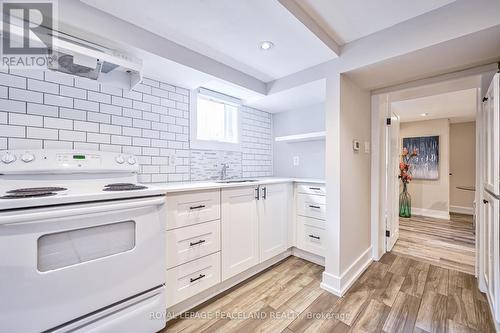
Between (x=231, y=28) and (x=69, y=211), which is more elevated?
(x=231, y=28)

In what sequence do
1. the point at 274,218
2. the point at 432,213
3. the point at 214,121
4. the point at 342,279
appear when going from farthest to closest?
the point at 432,213 < the point at 214,121 < the point at 274,218 < the point at 342,279

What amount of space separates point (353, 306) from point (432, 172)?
14.0 ft

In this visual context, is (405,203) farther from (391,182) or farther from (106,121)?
(106,121)

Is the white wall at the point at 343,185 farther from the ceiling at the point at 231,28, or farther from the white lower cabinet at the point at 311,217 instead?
the ceiling at the point at 231,28

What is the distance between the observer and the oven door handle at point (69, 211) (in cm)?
92

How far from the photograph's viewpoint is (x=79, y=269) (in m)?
1.08

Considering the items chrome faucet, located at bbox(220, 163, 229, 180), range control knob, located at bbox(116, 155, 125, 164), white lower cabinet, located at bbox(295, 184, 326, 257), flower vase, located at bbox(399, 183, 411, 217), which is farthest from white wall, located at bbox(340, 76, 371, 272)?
flower vase, located at bbox(399, 183, 411, 217)

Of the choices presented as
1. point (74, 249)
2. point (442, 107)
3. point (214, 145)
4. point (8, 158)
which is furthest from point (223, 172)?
point (442, 107)

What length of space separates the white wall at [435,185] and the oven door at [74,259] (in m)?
5.44

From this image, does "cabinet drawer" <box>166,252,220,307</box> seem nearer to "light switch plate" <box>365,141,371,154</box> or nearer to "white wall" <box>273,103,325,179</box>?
"white wall" <box>273,103,325,179</box>

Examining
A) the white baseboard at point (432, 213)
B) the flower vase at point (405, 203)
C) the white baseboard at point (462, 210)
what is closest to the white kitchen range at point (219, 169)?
the flower vase at point (405, 203)

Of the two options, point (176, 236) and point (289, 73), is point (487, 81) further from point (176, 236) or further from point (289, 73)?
point (176, 236)

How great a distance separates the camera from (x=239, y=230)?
196 cm

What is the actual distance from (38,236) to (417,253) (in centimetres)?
362
